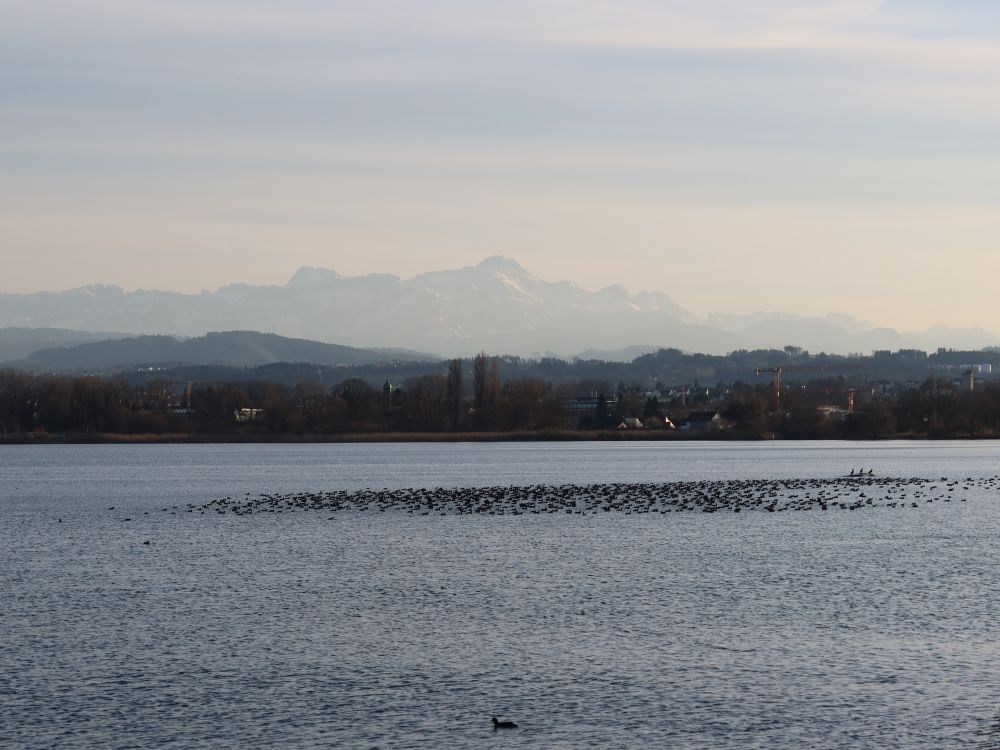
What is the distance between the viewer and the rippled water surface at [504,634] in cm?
1841

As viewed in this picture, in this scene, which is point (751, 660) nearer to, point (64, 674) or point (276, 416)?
point (64, 674)

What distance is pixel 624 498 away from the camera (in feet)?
196

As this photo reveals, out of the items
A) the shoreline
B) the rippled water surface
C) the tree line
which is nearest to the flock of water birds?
the rippled water surface

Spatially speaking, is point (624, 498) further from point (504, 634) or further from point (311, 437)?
point (311, 437)

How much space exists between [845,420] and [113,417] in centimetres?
8658

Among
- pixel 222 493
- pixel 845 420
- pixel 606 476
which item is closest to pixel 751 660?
pixel 222 493

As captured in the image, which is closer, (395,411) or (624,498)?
(624,498)

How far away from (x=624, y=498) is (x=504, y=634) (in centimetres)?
3581

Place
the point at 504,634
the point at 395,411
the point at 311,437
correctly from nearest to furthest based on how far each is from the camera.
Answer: the point at 504,634 < the point at 311,437 < the point at 395,411

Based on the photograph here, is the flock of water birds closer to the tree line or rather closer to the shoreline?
the shoreline

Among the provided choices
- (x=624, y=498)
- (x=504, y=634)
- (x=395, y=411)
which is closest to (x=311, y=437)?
(x=395, y=411)

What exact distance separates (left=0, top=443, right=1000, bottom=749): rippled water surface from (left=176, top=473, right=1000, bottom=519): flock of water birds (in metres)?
6.49

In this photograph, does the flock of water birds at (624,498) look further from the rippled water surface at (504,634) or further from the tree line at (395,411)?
the tree line at (395,411)

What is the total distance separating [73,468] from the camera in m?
100
